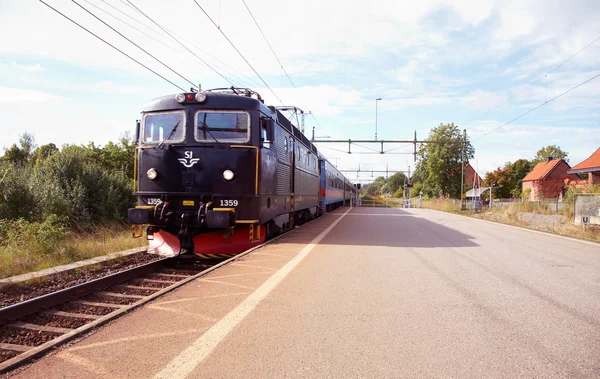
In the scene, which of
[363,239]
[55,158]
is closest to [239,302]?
[363,239]

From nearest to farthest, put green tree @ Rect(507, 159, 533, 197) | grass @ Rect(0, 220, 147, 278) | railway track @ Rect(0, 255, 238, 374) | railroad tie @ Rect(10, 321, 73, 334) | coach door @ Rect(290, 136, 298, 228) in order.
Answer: railway track @ Rect(0, 255, 238, 374)
railroad tie @ Rect(10, 321, 73, 334)
grass @ Rect(0, 220, 147, 278)
coach door @ Rect(290, 136, 298, 228)
green tree @ Rect(507, 159, 533, 197)

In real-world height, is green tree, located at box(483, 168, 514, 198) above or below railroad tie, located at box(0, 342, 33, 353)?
above

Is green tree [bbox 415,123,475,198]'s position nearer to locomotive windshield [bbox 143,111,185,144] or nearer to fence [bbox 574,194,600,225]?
fence [bbox 574,194,600,225]

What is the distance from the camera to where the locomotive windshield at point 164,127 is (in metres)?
8.83

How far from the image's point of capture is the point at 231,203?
Result: 8469 millimetres

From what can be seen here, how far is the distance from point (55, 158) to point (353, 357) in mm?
15439

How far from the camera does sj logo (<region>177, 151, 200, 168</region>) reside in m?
8.59

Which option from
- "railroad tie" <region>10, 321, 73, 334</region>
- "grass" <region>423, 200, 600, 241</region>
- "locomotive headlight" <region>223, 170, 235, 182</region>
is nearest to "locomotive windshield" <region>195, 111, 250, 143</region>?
"locomotive headlight" <region>223, 170, 235, 182</region>

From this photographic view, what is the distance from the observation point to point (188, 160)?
8.61 m

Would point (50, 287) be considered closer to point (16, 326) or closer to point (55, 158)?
point (16, 326)

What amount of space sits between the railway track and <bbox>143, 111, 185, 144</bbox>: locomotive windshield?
110 inches

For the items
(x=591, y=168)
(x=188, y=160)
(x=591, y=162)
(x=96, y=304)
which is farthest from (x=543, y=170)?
(x=96, y=304)

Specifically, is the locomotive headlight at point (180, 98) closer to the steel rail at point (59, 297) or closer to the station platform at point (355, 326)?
the steel rail at point (59, 297)

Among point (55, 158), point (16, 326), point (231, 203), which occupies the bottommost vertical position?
point (16, 326)
